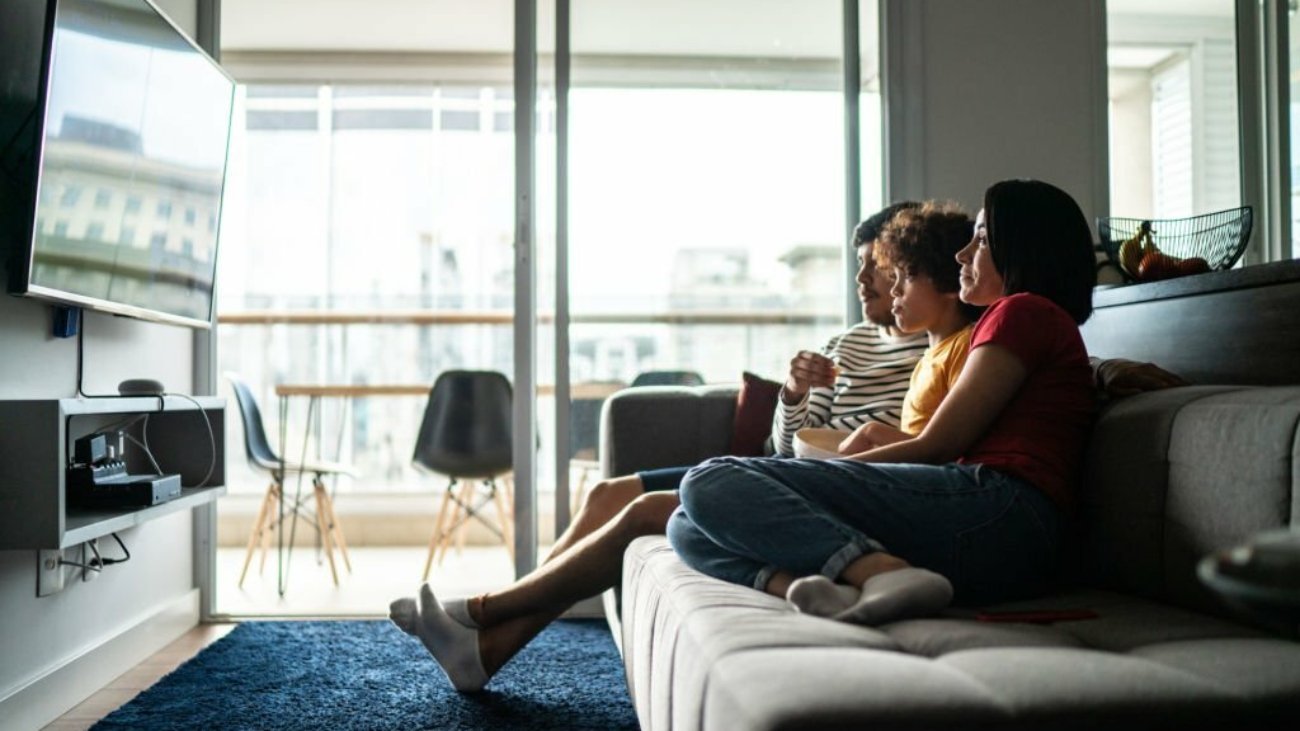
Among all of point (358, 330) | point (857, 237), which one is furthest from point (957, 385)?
point (358, 330)

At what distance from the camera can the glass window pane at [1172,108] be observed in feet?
11.8

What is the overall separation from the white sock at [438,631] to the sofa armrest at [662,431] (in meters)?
0.72

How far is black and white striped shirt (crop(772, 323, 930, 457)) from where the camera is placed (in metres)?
2.40

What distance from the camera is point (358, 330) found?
5.53m

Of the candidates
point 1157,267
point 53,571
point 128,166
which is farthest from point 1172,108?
point 53,571

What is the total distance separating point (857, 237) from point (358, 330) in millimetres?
3520

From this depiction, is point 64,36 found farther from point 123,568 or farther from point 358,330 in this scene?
point 358,330

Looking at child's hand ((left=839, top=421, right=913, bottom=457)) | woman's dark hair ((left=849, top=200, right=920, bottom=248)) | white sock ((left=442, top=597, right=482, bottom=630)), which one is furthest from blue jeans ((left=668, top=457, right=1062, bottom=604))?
woman's dark hair ((left=849, top=200, right=920, bottom=248))

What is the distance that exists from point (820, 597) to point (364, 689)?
148 cm

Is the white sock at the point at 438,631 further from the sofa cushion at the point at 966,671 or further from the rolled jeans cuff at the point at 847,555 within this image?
the rolled jeans cuff at the point at 847,555

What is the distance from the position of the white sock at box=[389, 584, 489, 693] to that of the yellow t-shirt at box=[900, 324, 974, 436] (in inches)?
41.5

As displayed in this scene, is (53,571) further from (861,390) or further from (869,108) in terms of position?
(869,108)

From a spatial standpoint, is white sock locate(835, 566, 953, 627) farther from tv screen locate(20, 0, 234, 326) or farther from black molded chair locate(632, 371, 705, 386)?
black molded chair locate(632, 371, 705, 386)

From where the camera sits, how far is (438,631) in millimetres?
2293
